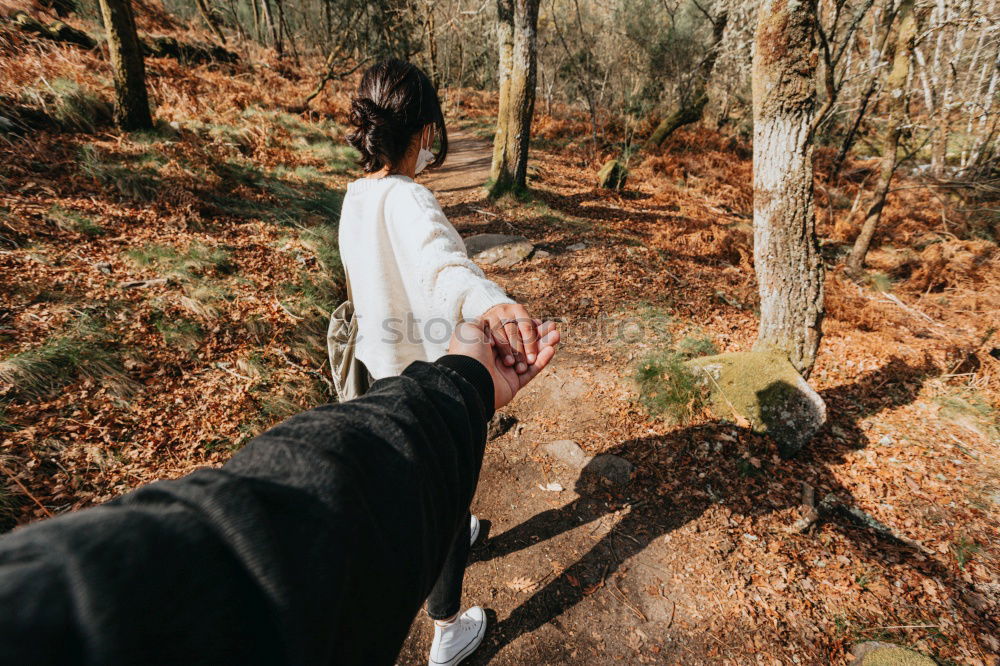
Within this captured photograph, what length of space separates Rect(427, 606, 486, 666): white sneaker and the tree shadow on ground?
147 millimetres

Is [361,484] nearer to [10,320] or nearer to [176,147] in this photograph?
[10,320]

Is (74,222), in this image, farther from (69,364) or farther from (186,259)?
(69,364)

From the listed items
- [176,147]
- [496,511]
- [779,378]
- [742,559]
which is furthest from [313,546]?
[176,147]

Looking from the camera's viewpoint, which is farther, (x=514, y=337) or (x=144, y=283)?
(x=144, y=283)

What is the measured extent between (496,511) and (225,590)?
3.27 meters

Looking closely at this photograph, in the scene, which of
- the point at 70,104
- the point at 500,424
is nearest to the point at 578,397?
the point at 500,424

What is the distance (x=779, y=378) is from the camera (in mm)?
3955

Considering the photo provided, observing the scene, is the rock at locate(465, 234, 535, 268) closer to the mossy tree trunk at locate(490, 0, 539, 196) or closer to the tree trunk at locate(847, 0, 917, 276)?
the mossy tree trunk at locate(490, 0, 539, 196)

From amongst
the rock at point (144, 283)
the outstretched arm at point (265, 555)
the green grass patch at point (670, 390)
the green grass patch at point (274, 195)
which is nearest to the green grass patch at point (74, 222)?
the rock at point (144, 283)

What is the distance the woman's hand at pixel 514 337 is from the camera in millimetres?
1355

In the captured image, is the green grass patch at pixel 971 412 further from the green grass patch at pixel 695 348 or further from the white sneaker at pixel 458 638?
the white sneaker at pixel 458 638

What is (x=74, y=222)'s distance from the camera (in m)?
4.71

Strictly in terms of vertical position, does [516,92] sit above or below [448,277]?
above

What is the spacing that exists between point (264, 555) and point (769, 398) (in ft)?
14.6
